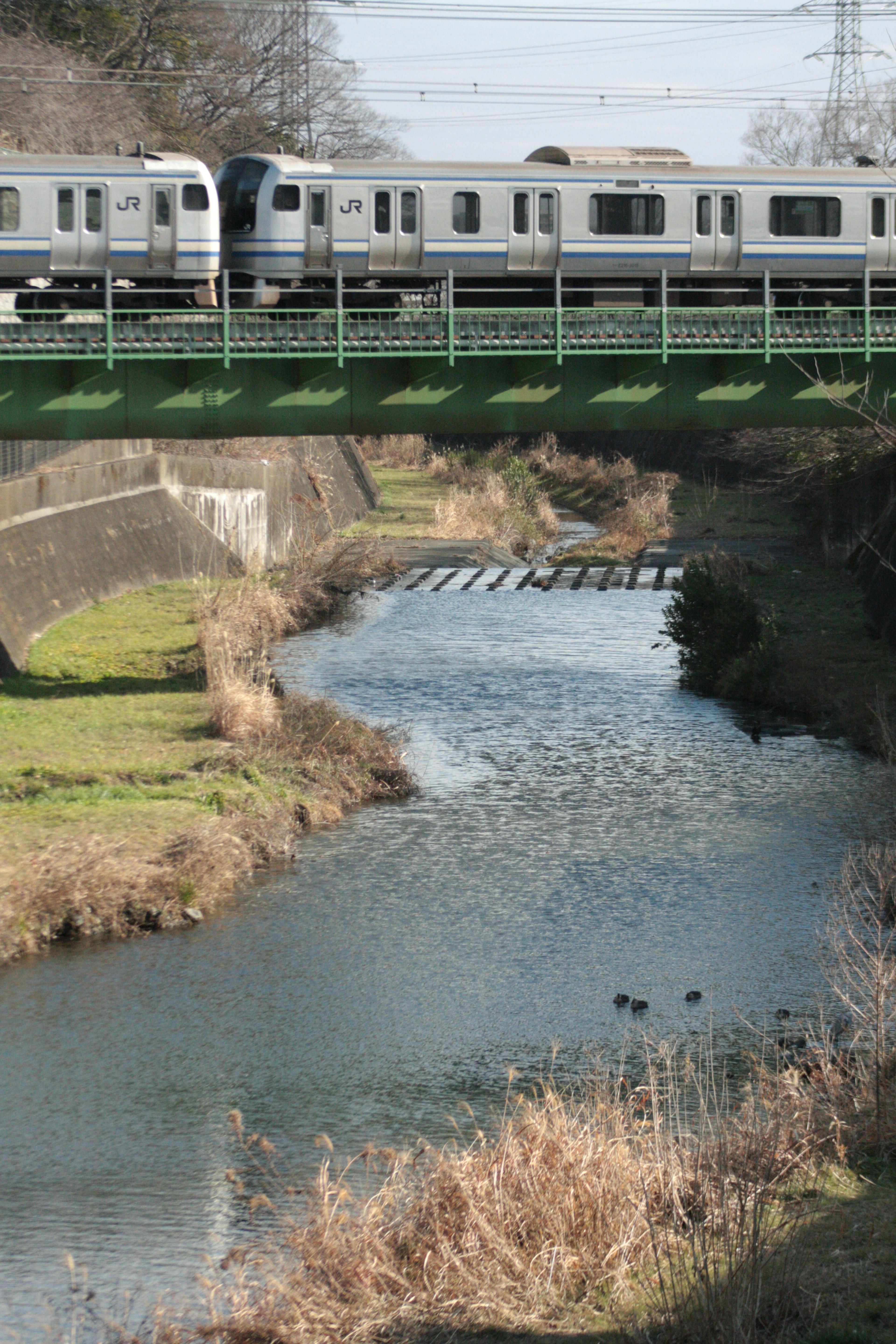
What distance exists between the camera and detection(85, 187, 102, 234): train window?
2636cm

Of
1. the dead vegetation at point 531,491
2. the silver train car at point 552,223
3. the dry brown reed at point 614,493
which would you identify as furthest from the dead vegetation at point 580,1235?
the dry brown reed at point 614,493

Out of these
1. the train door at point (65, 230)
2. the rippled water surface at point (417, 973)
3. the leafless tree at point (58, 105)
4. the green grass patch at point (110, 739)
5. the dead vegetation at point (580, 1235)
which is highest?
the leafless tree at point (58, 105)

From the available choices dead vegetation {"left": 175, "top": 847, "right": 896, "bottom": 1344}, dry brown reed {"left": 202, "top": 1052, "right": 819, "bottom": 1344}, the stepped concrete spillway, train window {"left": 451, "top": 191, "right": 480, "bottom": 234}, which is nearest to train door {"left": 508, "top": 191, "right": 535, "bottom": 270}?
train window {"left": 451, "top": 191, "right": 480, "bottom": 234}

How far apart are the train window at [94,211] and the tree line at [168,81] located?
59.6 ft

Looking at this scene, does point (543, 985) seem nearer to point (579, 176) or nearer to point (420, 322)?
point (420, 322)

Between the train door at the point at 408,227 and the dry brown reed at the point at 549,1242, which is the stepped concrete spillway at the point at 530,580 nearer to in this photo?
the train door at the point at 408,227

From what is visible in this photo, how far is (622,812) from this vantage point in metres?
21.7

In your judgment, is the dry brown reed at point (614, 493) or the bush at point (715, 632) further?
the dry brown reed at point (614, 493)

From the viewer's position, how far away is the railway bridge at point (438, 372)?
78.6 feet

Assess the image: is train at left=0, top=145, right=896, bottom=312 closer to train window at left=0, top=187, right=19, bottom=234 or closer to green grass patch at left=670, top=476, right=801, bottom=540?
train window at left=0, top=187, right=19, bottom=234

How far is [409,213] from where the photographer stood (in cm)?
2748

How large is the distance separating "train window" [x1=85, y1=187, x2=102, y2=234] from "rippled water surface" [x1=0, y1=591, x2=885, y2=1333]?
10461 mm

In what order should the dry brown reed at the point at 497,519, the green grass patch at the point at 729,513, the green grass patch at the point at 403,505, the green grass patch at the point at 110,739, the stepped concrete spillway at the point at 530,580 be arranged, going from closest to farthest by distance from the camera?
the green grass patch at the point at 110,739 < the stepped concrete spillway at the point at 530,580 < the green grass patch at the point at 729,513 < the dry brown reed at the point at 497,519 < the green grass patch at the point at 403,505

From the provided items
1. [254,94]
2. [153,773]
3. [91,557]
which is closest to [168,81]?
[254,94]
